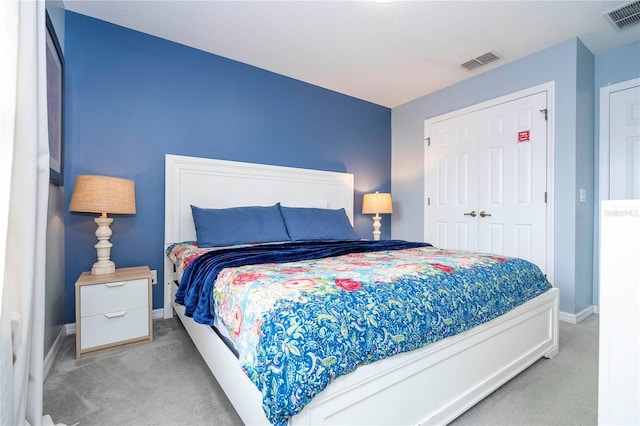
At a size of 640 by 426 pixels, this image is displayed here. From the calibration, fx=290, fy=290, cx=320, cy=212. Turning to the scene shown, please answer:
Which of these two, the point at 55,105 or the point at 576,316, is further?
the point at 576,316

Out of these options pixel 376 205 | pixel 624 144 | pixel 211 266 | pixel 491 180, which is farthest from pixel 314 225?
pixel 624 144

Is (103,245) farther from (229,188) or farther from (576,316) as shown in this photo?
(576,316)

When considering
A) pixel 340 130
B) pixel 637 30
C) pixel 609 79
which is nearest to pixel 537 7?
pixel 637 30

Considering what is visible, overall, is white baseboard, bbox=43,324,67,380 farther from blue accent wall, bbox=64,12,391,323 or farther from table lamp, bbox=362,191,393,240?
table lamp, bbox=362,191,393,240

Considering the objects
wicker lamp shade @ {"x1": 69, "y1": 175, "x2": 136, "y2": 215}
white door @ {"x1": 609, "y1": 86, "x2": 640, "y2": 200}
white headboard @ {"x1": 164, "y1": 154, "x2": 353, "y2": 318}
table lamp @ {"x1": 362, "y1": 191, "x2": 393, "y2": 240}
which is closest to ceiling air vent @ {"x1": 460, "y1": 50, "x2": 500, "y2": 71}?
white door @ {"x1": 609, "y1": 86, "x2": 640, "y2": 200}

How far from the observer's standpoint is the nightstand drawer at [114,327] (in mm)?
1885

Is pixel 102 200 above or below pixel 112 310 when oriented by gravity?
above

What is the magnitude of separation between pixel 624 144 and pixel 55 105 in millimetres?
4639

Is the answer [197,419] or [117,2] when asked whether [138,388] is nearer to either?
[197,419]

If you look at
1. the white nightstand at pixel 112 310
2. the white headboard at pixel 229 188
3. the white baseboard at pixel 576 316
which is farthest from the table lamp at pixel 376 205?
the white nightstand at pixel 112 310

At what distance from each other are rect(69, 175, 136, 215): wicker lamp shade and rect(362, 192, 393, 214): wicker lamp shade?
2637 mm

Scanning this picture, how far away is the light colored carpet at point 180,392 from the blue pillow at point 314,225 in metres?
1.26

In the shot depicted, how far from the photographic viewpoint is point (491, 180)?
315 centimetres

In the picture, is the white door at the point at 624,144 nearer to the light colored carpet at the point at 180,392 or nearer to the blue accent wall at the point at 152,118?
the light colored carpet at the point at 180,392
